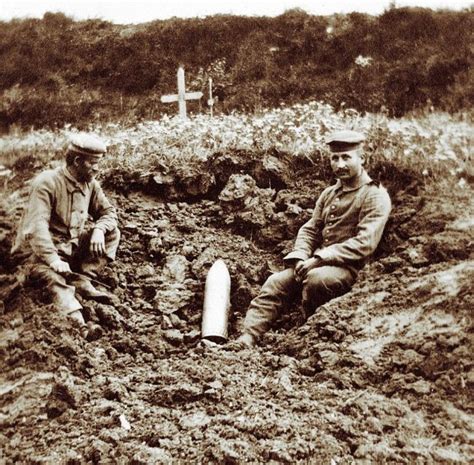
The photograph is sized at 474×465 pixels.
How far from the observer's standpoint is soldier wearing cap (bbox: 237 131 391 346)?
5504mm

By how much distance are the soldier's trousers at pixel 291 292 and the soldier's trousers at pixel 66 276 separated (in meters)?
1.52

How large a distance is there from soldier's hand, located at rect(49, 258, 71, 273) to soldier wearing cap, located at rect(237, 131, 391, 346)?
158 cm

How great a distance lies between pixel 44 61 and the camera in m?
11.9

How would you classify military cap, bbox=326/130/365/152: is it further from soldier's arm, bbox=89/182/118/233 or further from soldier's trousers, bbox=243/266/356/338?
soldier's arm, bbox=89/182/118/233

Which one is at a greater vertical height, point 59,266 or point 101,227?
point 101,227

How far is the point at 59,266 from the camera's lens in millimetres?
5438

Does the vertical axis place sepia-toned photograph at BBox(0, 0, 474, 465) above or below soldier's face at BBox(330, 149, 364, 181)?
below

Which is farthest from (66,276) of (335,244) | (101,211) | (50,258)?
(335,244)

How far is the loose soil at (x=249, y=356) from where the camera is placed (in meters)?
3.76

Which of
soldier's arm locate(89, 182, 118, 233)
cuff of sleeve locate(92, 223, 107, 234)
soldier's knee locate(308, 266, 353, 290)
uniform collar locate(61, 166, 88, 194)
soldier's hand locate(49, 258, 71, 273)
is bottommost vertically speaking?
soldier's knee locate(308, 266, 353, 290)

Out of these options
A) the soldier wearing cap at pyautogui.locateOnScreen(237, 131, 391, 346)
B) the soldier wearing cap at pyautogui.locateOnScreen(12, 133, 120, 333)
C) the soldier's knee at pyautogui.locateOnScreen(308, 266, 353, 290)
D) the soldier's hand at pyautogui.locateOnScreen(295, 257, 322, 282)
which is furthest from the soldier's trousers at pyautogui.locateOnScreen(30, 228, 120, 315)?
the soldier's knee at pyautogui.locateOnScreen(308, 266, 353, 290)

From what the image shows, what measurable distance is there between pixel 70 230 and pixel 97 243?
27 cm

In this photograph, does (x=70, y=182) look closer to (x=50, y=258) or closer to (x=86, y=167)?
(x=86, y=167)

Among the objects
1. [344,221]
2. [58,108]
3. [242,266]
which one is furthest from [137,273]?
[58,108]
